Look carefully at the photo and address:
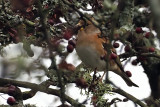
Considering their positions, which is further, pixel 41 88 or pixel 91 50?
pixel 91 50

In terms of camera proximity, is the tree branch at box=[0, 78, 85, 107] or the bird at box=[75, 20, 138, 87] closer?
the tree branch at box=[0, 78, 85, 107]

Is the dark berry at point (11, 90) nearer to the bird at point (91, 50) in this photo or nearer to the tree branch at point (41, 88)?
the tree branch at point (41, 88)

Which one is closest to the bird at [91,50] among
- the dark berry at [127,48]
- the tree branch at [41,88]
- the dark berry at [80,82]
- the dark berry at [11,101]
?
the dark berry at [127,48]

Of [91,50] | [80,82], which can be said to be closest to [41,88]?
[80,82]

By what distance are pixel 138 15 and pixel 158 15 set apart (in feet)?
7.39

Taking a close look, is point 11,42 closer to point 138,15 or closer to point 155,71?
point 138,15

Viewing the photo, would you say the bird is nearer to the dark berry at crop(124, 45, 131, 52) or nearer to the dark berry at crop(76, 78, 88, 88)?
the dark berry at crop(124, 45, 131, 52)

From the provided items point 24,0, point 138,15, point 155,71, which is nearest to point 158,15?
point 24,0

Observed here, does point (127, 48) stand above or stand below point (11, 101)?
above

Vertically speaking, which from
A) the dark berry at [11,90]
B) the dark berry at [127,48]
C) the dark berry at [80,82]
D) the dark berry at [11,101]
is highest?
the dark berry at [127,48]

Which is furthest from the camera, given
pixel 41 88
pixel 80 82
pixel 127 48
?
pixel 127 48

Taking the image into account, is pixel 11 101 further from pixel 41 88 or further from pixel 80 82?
pixel 80 82

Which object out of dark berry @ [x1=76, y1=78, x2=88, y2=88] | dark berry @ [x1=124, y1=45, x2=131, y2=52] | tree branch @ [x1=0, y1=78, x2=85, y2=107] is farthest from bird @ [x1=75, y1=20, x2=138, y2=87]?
dark berry @ [x1=76, y1=78, x2=88, y2=88]

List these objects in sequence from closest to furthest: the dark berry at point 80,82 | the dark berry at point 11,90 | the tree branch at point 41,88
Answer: the dark berry at point 80,82 → the tree branch at point 41,88 → the dark berry at point 11,90
